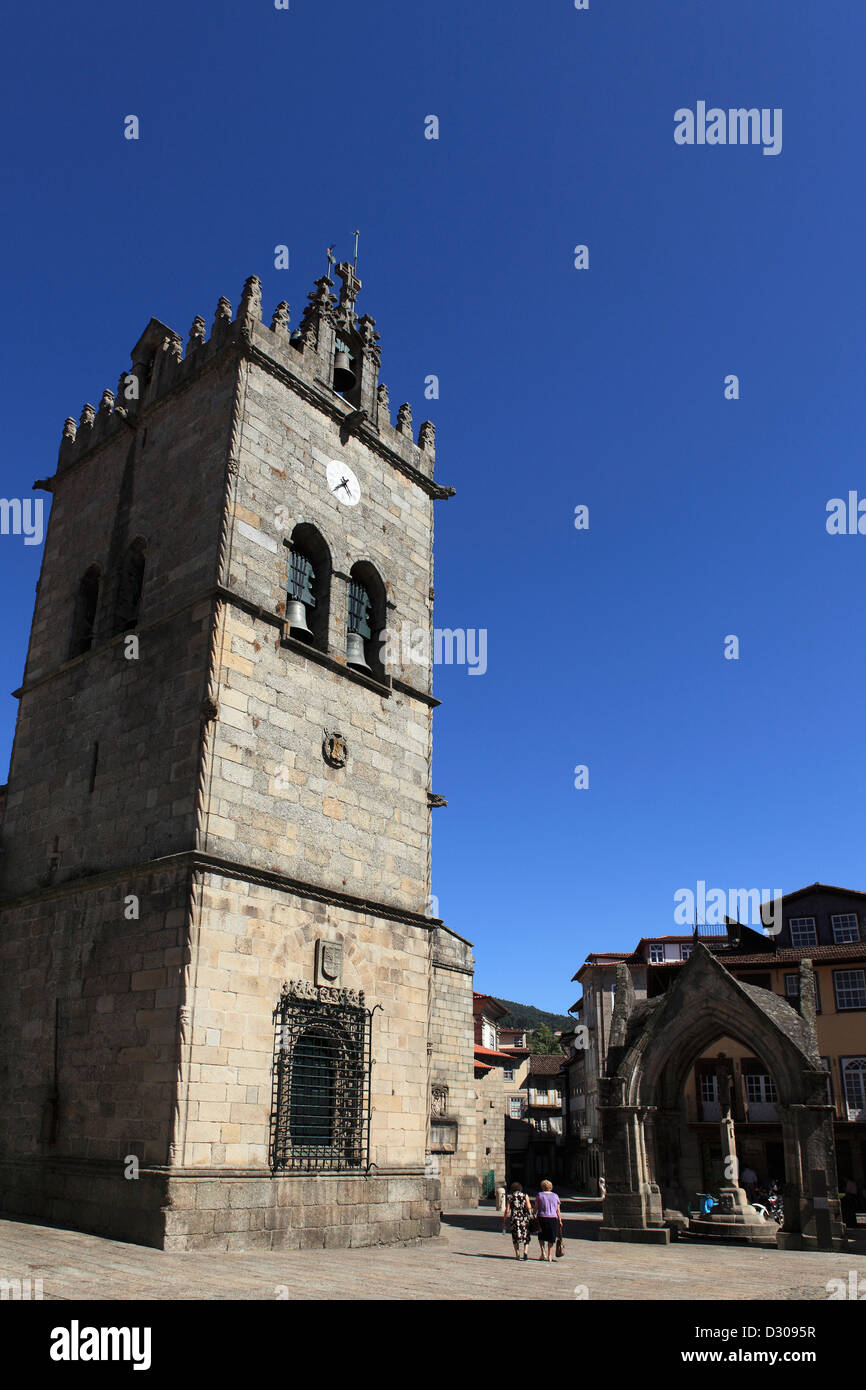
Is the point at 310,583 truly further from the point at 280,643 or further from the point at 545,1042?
the point at 545,1042

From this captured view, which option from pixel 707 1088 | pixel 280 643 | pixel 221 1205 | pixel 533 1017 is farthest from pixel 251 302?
pixel 533 1017

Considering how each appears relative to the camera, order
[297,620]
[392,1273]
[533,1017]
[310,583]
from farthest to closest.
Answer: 1. [533,1017]
2. [310,583]
3. [297,620]
4. [392,1273]

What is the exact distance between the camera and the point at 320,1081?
15.6 meters

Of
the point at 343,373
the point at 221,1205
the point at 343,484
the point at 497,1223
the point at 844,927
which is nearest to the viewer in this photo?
the point at 221,1205

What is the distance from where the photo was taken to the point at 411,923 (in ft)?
59.3

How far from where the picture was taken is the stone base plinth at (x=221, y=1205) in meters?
12.6

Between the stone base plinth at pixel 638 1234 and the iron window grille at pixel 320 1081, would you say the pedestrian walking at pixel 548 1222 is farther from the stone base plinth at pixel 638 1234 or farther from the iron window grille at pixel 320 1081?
→ the stone base plinth at pixel 638 1234

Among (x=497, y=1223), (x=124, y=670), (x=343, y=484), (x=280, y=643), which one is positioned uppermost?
(x=343, y=484)

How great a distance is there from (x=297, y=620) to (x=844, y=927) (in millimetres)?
33862
